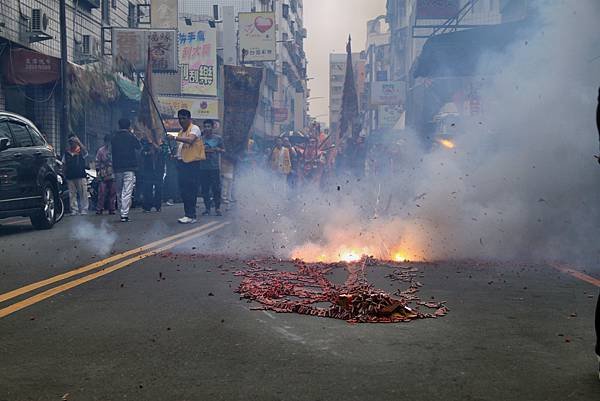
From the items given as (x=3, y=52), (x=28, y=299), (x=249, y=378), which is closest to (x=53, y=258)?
(x=28, y=299)

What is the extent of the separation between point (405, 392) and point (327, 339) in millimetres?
1016

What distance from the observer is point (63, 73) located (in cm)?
1953

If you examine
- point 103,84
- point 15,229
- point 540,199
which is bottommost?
point 15,229

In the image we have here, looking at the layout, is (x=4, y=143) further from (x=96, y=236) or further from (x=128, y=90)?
(x=128, y=90)

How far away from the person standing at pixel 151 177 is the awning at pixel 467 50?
7835mm

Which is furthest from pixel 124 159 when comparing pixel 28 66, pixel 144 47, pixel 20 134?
pixel 144 47

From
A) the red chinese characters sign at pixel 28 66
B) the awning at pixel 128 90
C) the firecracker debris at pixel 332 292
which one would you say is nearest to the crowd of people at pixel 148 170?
the red chinese characters sign at pixel 28 66

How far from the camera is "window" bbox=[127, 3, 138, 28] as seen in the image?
34119 mm

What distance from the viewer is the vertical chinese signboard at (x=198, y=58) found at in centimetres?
4041

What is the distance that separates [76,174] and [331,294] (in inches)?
440

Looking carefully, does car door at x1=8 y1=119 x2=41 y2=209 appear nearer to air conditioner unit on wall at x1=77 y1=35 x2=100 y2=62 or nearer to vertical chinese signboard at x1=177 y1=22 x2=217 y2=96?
air conditioner unit on wall at x1=77 y1=35 x2=100 y2=62

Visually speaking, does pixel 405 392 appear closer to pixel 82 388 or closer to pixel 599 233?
pixel 82 388

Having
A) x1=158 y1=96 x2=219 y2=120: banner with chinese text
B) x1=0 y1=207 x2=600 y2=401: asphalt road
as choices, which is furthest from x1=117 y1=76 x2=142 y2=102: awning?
x1=0 y1=207 x2=600 y2=401: asphalt road

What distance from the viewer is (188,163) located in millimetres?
12680
